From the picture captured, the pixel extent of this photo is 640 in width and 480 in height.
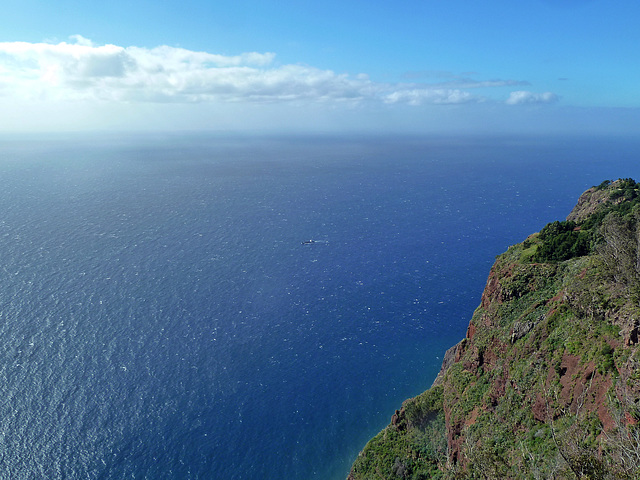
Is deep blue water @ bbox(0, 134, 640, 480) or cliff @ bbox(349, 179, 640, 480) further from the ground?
cliff @ bbox(349, 179, 640, 480)

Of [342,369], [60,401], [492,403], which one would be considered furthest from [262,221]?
[492,403]

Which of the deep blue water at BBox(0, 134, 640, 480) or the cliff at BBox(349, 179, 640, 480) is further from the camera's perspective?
the deep blue water at BBox(0, 134, 640, 480)

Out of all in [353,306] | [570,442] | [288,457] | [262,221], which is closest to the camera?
[570,442]

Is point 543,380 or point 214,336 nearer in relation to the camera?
point 543,380

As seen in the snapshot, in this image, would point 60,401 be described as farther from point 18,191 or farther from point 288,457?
point 18,191

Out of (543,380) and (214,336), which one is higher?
(543,380)

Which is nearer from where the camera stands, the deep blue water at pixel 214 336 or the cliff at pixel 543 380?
the cliff at pixel 543 380

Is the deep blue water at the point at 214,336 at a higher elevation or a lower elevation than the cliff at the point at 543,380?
lower

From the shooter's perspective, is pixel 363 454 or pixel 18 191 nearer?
pixel 363 454
